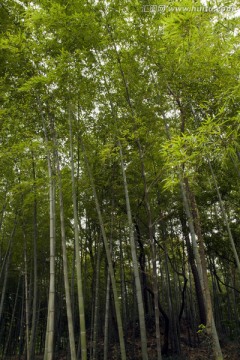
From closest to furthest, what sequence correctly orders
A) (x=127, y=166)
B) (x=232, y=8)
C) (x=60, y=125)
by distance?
(x=232, y=8)
(x=60, y=125)
(x=127, y=166)

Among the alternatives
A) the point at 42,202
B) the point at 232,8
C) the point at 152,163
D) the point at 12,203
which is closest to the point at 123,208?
the point at 152,163

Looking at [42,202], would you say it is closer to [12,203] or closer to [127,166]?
[12,203]

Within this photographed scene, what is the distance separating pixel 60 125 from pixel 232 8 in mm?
3270

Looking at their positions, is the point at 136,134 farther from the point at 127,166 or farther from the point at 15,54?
the point at 15,54

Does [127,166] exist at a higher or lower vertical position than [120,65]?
lower

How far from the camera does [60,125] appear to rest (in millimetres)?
4824

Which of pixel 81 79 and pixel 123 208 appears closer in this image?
pixel 81 79

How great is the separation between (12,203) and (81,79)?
3.62 metres

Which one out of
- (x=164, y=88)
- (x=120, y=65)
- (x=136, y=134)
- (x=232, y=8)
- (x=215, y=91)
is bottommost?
(x=232, y=8)

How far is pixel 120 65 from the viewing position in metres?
4.16

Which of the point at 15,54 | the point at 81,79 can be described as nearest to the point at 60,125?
the point at 81,79

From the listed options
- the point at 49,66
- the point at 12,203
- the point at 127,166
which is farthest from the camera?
the point at 12,203

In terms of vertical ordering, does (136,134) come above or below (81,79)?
below

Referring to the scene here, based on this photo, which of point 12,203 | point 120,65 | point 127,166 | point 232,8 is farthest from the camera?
point 12,203
